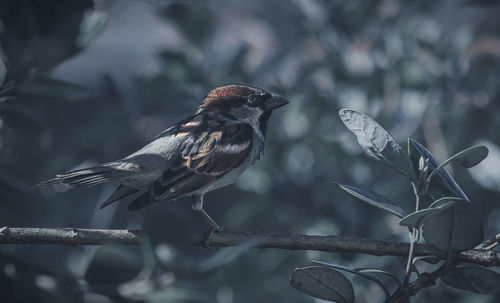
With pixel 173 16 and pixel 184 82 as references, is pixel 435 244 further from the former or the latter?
pixel 173 16

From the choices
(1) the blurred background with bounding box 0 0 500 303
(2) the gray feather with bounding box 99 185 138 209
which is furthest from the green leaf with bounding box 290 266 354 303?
(2) the gray feather with bounding box 99 185 138 209

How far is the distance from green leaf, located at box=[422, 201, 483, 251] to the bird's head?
5.54ft

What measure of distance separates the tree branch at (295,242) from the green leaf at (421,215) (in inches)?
8.6

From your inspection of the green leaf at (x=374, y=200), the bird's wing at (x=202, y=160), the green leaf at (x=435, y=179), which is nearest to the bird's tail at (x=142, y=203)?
the bird's wing at (x=202, y=160)

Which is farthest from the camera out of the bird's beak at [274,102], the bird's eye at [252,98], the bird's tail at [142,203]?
the bird's eye at [252,98]

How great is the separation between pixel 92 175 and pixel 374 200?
1397 mm

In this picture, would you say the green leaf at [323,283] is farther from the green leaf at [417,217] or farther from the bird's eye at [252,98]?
the bird's eye at [252,98]

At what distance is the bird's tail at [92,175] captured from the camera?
245 centimetres

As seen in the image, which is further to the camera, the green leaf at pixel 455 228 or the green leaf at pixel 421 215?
the green leaf at pixel 455 228

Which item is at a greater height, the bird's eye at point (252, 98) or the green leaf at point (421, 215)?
the bird's eye at point (252, 98)

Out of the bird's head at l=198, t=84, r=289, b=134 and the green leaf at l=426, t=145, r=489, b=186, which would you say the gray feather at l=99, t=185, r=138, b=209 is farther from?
the green leaf at l=426, t=145, r=489, b=186

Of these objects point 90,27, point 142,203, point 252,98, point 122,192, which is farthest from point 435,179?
point 252,98

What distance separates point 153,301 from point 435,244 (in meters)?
1.00

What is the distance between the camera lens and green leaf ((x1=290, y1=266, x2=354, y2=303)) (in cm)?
173
